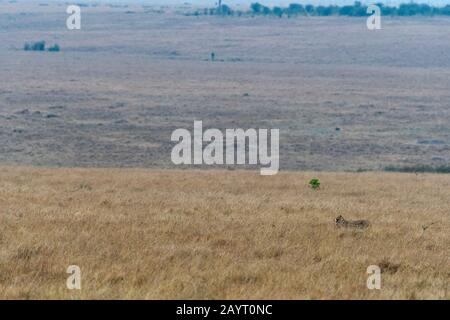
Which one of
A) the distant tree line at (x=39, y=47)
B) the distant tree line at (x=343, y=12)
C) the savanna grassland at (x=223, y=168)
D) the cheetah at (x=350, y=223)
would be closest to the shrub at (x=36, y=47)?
the distant tree line at (x=39, y=47)

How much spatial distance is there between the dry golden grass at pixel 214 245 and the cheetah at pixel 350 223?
17cm

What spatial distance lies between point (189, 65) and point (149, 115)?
38.0 metres

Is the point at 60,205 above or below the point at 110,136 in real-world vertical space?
above

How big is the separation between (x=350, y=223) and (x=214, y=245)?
2.90 m

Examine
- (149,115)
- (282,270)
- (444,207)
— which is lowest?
(149,115)

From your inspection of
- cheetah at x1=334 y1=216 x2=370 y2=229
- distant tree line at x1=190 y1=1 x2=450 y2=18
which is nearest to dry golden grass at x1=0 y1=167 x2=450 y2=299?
cheetah at x1=334 y1=216 x2=370 y2=229

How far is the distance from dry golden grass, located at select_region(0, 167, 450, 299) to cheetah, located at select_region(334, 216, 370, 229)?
0.17m

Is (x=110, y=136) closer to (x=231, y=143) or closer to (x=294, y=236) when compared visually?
(x=231, y=143)

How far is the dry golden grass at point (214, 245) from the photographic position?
8258mm

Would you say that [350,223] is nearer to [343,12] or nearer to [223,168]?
[223,168]

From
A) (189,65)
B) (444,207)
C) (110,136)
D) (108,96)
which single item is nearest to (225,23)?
(189,65)

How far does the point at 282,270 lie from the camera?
909cm

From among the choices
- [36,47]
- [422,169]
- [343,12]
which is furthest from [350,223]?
[343,12]

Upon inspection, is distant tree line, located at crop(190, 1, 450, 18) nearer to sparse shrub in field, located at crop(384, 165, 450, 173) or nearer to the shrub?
the shrub
